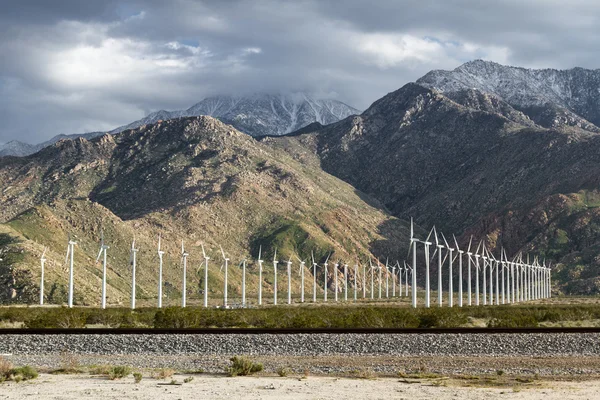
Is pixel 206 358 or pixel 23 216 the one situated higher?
pixel 23 216

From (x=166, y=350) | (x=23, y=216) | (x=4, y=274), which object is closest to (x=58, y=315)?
(x=166, y=350)

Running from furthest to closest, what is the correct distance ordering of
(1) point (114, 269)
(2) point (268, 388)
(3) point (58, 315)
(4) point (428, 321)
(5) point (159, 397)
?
1. (1) point (114, 269)
2. (3) point (58, 315)
3. (4) point (428, 321)
4. (2) point (268, 388)
5. (5) point (159, 397)

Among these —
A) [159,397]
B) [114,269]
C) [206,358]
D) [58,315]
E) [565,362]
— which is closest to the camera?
[159,397]

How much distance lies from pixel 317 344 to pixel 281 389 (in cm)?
1253

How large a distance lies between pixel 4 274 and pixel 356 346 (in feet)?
393

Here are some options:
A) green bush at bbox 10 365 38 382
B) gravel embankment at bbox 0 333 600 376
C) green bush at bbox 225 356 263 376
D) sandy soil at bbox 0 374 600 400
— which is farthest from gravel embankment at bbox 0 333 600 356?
green bush at bbox 10 365 38 382

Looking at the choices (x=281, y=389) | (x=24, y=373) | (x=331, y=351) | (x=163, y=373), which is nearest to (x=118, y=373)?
(x=163, y=373)

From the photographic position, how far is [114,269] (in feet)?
611

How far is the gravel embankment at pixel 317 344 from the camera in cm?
4278

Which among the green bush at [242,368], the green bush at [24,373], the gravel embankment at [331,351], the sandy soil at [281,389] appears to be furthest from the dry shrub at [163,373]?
the green bush at [24,373]

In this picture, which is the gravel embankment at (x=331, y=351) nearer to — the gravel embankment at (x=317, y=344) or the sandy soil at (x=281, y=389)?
the gravel embankment at (x=317, y=344)

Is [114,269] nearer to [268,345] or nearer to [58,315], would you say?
[58,315]

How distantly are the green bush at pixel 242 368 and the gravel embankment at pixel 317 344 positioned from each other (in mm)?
6586

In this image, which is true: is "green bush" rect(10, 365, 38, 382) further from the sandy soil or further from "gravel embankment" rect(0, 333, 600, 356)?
"gravel embankment" rect(0, 333, 600, 356)
